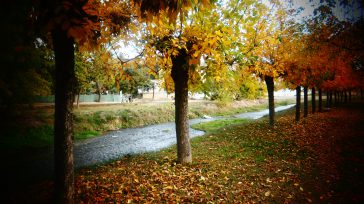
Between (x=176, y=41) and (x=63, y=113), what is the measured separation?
357cm

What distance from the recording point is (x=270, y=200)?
538cm

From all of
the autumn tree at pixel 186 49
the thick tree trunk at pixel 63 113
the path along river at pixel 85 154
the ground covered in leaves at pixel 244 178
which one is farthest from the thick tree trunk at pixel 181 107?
the path along river at pixel 85 154

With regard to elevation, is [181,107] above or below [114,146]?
above

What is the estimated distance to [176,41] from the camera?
6109 mm

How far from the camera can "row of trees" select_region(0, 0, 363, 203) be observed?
3.67 m

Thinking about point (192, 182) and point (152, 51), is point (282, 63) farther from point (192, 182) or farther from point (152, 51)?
point (192, 182)

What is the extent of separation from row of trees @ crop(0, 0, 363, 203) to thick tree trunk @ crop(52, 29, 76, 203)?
17mm

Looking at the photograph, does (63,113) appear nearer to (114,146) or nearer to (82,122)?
(114,146)

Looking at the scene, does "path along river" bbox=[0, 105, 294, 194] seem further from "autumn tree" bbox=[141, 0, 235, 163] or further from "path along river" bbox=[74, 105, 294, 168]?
"autumn tree" bbox=[141, 0, 235, 163]

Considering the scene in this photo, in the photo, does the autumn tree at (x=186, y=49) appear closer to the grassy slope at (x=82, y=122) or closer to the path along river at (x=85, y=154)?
the path along river at (x=85, y=154)

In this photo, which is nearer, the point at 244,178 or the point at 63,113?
the point at 63,113

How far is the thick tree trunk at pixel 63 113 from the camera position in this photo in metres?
3.93


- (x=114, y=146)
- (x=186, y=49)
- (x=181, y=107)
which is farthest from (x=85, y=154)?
(x=186, y=49)

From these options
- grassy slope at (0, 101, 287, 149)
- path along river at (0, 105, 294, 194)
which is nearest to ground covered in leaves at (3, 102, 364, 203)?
path along river at (0, 105, 294, 194)
